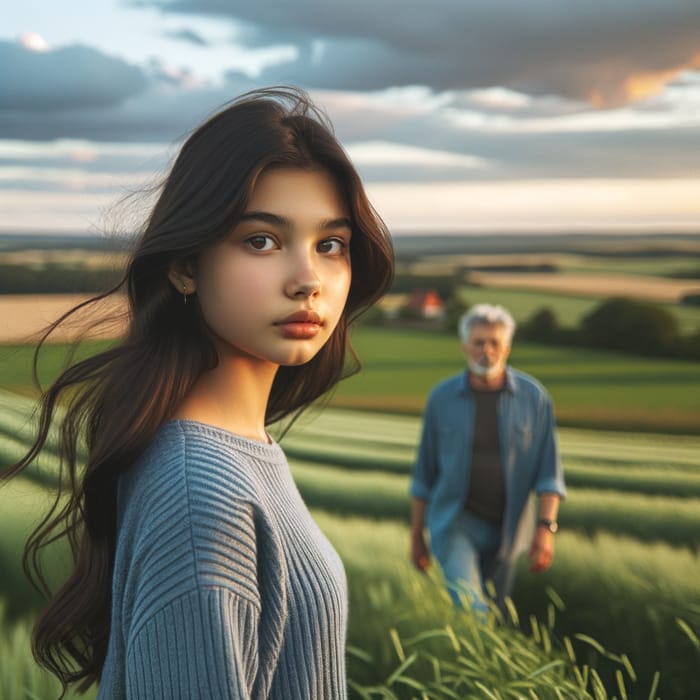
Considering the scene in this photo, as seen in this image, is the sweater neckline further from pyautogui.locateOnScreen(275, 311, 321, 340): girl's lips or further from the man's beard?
the man's beard

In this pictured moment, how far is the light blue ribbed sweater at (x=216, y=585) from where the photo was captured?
1.30 meters

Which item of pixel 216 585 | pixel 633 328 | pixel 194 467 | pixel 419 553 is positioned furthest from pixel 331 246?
pixel 633 328

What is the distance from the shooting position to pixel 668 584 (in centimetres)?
450

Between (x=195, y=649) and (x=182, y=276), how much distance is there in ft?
1.77

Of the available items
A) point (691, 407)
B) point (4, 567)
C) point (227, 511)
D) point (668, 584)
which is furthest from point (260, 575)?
point (691, 407)

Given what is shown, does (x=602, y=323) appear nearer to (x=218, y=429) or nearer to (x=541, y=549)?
(x=541, y=549)

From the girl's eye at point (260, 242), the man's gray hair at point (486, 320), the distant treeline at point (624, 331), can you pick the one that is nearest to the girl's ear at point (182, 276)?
the girl's eye at point (260, 242)

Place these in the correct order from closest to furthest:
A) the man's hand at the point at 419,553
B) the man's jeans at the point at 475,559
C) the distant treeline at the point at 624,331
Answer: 1. the man's jeans at the point at 475,559
2. the man's hand at the point at 419,553
3. the distant treeline at the point at 624,331

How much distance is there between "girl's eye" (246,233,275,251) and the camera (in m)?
1.49

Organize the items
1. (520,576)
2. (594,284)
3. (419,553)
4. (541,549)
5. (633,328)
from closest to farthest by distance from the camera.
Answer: (541,549), (419,553), (520,576), (633,328), (594,284)

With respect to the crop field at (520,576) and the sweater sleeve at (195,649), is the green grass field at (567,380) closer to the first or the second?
the crop field at (520,576)

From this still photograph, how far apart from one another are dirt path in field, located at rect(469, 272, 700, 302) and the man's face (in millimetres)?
2089

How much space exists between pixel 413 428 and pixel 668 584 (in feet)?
8.38

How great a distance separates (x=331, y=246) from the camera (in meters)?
1.56
